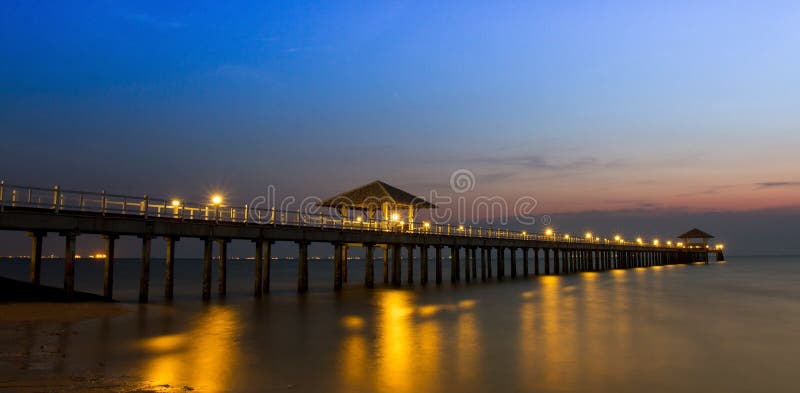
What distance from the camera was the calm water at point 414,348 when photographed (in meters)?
10.4

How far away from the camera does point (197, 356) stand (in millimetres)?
12258

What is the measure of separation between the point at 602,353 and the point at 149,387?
33.1 ft

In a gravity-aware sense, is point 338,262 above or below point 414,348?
above

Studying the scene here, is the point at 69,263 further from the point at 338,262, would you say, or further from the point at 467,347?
the point at 338,262

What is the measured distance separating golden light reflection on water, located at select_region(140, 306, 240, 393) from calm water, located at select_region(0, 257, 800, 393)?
34 mm

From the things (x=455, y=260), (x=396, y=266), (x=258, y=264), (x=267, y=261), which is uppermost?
(x=267, y=261)

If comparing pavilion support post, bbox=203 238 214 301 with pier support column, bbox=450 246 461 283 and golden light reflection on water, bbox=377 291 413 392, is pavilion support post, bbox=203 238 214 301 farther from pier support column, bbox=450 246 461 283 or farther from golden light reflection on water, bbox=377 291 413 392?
pier support column, bbox=450 246 461 283

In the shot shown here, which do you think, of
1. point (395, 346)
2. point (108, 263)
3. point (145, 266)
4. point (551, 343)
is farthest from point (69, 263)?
point (551, 343)

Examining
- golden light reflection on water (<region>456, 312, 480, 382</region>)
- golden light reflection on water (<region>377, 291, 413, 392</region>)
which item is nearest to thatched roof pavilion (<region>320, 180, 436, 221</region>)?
golden light reflection on water (<region>377, 291, 413, 392</region>)

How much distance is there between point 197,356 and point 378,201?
27415 mm

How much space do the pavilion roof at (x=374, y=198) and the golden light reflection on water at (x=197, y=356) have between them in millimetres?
21955

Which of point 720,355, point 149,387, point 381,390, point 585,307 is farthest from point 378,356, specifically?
point 585,307

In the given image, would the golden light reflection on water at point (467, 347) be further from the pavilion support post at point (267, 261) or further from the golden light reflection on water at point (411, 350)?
the pavilion support post at point (267, 261)

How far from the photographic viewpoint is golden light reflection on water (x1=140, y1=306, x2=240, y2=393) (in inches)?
389
